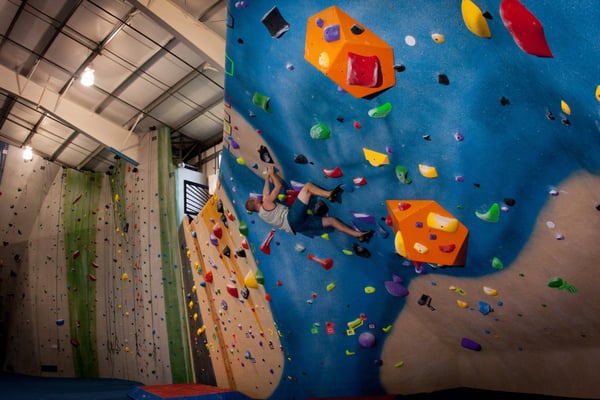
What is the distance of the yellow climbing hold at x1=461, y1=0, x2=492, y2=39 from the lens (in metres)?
1.81

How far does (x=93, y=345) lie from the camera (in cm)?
801

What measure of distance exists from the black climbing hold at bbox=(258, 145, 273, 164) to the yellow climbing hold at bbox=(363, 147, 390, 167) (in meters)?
0.75

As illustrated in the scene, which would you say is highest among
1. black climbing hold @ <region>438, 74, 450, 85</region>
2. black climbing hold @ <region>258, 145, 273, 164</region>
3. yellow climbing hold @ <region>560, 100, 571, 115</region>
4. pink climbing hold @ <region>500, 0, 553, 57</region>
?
pink climbing hold @ <region>500, 0, 553, 57</region>

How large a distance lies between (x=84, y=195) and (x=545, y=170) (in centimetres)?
876

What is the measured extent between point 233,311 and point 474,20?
3.77m

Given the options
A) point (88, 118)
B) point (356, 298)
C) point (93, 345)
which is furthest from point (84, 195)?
point (356, 298)

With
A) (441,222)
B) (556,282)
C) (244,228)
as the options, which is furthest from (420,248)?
(244,228)

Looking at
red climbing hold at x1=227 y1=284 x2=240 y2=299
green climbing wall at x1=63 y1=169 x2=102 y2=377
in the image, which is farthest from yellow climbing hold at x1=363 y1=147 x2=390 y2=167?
green climbing wall at x1=63 y1=169 x2=102 y2=377

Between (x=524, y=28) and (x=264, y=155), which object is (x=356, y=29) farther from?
(x=264, y=155)

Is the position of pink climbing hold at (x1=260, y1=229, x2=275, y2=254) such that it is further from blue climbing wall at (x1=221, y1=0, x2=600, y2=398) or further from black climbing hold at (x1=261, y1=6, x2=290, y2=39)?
black climbing hold at (x1=261, y1=6, x2=290, y2=39)

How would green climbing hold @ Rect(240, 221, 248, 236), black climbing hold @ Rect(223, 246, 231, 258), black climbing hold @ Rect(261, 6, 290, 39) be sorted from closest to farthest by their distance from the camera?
1. black climbing hold @ Rect(261, 6, 290, 39)
2. green climbing hold @ Rect(240, 221, 248, 236)
3. black climbing hold @ Rect(223, 246, 231, 258)

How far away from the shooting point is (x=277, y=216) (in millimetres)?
3373

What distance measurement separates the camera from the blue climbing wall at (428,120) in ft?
6.21

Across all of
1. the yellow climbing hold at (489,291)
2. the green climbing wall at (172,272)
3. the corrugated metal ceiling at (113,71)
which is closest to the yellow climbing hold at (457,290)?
the yellow climbing hold at (489,291)
